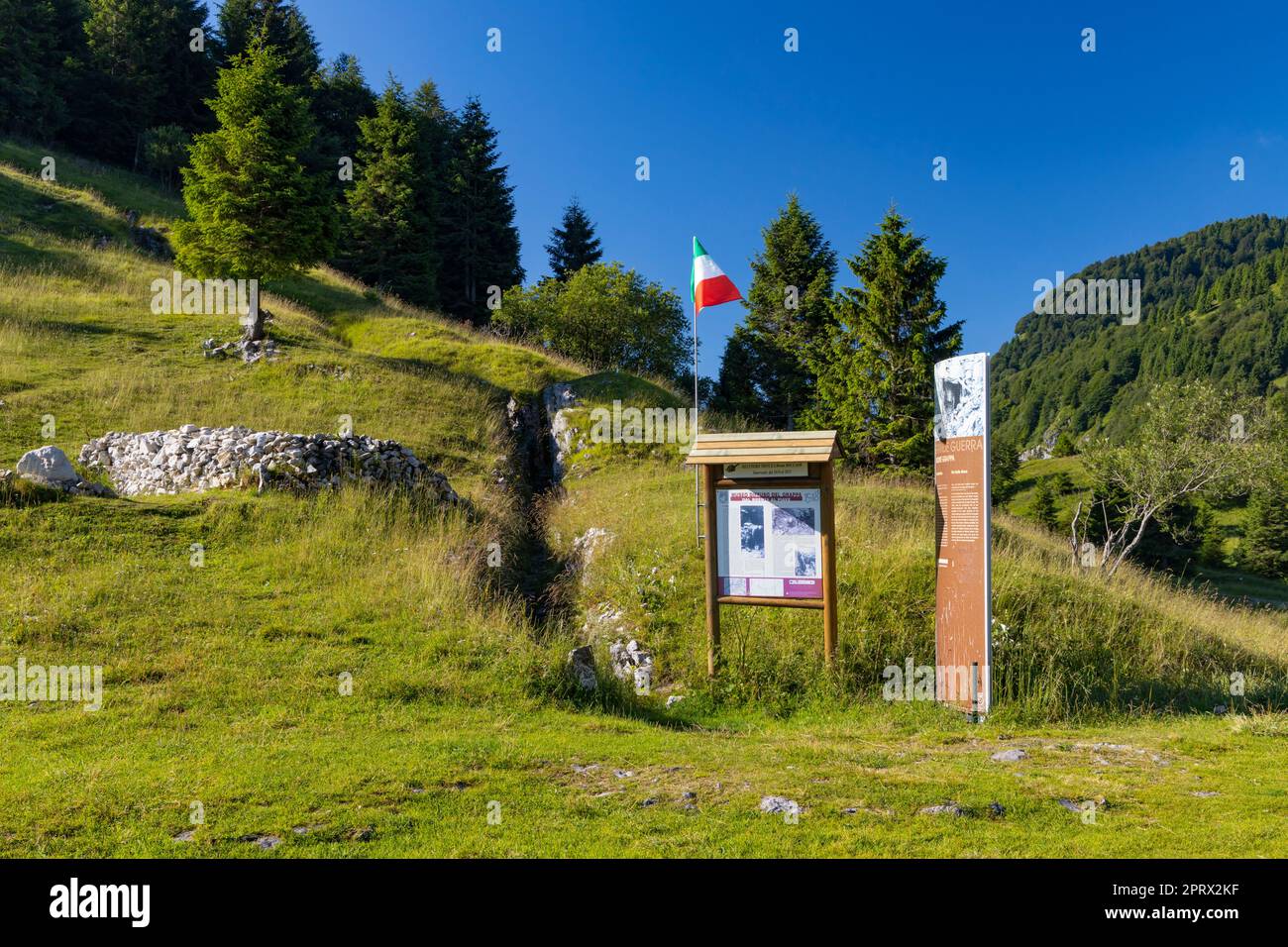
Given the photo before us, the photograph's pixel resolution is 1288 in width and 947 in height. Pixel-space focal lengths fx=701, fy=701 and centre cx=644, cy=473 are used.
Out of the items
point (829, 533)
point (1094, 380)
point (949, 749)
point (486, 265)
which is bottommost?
point (949, 749)

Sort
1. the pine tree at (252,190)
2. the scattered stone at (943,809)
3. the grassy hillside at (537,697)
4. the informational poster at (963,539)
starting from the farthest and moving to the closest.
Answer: the pine tree at (252,190)
the informational poster at (963,539)
the scattered stone at (943,809)
the grassy hillside at (537,697)

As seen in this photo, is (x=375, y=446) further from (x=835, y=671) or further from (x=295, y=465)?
(x=835, y=671)

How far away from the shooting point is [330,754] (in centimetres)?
593

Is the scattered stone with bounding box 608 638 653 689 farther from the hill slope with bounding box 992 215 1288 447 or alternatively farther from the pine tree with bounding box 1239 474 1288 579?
the hill slope with bounding box 992 215 1288 447

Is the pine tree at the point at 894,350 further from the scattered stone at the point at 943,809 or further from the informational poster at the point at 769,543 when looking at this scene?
the scattered stone at the point at 943,809

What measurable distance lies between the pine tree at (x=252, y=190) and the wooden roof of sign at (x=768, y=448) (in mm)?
18673

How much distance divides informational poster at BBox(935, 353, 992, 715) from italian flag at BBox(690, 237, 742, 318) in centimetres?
403

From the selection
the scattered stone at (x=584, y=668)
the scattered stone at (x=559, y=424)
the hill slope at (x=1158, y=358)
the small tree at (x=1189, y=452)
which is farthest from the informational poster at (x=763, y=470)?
the hill slope at (x=1158, y=358)

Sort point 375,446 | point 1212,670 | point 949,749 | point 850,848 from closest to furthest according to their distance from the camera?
point 850,848 < point 949,749 < point 1212,670 < point 375,446

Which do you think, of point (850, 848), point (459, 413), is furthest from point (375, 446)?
point (850, 848)

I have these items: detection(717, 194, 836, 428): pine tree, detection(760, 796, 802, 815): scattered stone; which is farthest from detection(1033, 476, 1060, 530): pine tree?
detection(760, 796, 802, 815): scattered stone

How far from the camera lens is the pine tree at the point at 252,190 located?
21453 millimetres

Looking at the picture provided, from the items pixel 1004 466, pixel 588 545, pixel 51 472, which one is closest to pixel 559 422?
pixel 588 545

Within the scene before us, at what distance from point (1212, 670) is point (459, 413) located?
18190 mm
